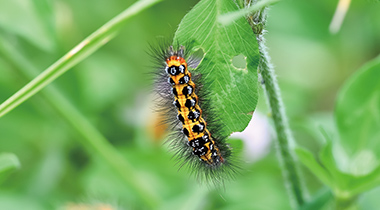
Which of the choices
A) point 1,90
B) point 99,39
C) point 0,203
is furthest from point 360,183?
point 1,90

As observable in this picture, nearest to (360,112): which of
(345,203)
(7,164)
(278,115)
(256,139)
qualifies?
(345,203)

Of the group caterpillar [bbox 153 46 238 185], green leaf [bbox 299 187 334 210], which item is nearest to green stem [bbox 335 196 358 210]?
green leaf [bbox 299 187 334 210]

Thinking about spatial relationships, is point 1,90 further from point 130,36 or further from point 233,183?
point 233,183

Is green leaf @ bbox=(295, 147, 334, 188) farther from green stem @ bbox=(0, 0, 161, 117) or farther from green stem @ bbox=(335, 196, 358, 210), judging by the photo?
green stem @ bbox=(0, 0, 161, 117)

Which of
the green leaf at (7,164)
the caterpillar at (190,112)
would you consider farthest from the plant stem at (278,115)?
the green leaf at (7,164)

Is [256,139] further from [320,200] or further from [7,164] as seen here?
[7,164]

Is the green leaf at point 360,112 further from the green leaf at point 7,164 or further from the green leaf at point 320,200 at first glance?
the green leaf at point 7,164
